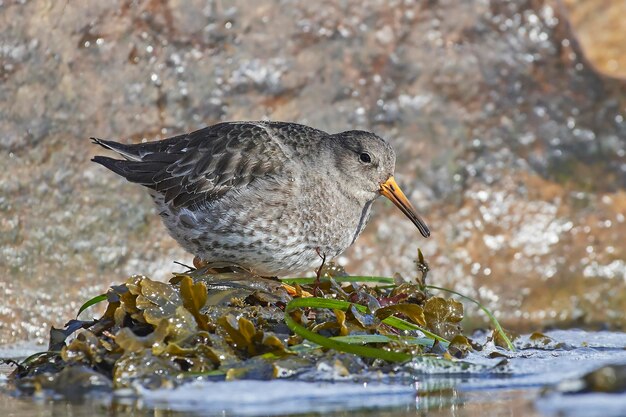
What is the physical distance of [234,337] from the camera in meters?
6.18

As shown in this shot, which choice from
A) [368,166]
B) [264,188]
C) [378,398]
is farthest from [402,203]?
[378,398]

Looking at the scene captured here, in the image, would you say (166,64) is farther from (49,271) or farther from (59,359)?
(59,359)

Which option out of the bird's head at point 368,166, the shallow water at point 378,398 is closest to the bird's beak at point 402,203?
the bird's head at point 368,166

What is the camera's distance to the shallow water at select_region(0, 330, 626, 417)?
515 centimetres

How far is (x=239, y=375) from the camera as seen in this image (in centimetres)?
585

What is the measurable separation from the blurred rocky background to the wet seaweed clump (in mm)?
2509

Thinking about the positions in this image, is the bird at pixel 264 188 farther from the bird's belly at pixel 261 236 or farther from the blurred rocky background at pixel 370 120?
the blurred rocky background at pixel 370 120

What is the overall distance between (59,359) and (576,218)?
5.36 m

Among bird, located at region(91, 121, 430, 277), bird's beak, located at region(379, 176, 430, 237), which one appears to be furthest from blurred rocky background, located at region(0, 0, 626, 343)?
bird's beak, located at region(379, 176, 430, 237)

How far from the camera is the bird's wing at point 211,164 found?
766 cm

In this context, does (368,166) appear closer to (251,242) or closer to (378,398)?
(251,242)

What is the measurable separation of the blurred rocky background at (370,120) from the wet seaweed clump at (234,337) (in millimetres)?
2509

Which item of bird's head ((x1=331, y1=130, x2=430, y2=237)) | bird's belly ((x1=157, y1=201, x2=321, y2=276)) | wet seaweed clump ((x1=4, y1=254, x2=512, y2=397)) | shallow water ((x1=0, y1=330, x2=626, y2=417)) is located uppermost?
bird's head ((x1=331, y1=130, x2=430, y2=237))

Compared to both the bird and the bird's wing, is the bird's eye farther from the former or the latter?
the bird's wing
